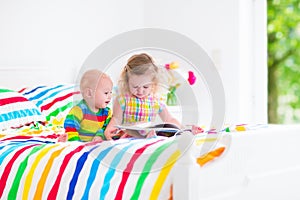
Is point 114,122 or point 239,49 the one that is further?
point 239,49

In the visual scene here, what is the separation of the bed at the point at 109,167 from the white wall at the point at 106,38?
48.9 inches

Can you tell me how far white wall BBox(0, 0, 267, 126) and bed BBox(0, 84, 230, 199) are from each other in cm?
124

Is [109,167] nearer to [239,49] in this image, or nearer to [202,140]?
[202,140]

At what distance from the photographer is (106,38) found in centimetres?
352

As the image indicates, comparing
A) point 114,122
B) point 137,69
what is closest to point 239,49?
point 137,69

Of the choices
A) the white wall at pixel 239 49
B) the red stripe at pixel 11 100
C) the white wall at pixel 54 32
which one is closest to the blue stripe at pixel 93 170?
the red stripe at pixel 11 100

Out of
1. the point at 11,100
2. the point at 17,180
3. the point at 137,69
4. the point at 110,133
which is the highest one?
the point at 137,69

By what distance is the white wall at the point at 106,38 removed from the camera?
3.05m

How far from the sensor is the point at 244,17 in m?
3.29

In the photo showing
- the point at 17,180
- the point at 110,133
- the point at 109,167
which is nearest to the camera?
the point at 109,167

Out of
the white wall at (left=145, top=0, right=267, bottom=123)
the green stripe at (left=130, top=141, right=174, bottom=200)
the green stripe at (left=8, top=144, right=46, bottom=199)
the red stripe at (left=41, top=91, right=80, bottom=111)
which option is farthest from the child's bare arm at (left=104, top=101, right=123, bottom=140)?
the white wall at (left=145, top=0, right=267, bottom=123)

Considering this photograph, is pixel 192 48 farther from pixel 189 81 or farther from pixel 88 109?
pixel 88 109

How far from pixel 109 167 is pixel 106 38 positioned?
218cm

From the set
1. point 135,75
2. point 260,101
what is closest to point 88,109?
point 135,75
